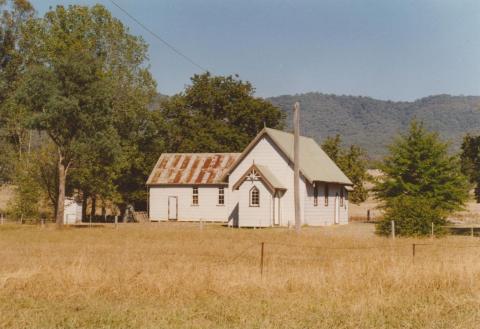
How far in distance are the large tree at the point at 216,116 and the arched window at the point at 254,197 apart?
22.4m

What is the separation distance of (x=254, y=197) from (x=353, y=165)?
24.0 meters

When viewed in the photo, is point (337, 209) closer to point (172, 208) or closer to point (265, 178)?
point (265, 178)

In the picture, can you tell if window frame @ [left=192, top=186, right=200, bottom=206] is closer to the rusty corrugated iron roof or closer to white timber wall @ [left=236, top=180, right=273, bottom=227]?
the rusty corrugated iron roof

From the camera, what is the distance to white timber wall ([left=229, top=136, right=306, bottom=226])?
157 feet

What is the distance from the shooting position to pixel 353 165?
224 feet

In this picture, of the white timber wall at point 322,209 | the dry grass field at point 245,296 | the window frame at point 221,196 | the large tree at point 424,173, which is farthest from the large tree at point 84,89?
the dry grass field at point 245,296

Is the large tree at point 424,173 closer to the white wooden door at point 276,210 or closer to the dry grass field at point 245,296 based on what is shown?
the white wooden door at point 276,210

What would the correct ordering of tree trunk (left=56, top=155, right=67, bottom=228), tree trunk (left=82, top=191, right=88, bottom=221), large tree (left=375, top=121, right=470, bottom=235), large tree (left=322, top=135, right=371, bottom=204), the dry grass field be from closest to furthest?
the dry grass field
large tree (left=375, top=121, right=470, bottom=235)
tree trunk (left=56, top=155, right=67, bottom=228)
tree trunk (left=82, top=191, right=88, bottom=221)
large tree (left=322, top=135, right=371, bottom=204)

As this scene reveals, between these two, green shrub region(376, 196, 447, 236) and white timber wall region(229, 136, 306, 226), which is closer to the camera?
green shrub region(376, 196, 447, 236)

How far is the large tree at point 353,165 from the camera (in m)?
67.8

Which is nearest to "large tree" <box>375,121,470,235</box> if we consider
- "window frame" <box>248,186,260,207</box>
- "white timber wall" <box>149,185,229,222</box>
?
"window frame" <box>248,186,260,207</box>

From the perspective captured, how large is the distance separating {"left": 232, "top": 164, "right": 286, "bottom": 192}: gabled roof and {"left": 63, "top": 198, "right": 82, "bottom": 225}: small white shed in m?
15.4

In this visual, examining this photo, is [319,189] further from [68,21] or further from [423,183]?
[68,21]

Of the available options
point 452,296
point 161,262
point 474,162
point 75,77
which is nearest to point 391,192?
point 474,162
